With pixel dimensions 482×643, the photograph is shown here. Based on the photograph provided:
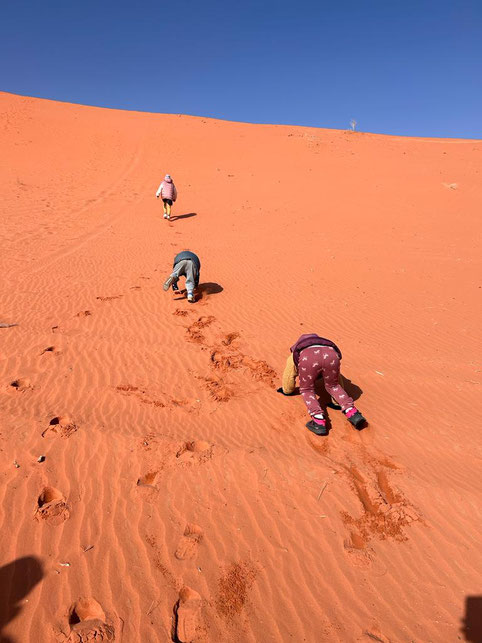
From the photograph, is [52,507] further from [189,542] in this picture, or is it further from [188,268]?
[188,268]

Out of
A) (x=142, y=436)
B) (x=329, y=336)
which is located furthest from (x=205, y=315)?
(x=142, y=436)

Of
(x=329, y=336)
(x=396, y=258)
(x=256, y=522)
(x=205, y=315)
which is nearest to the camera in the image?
(x=256, y=522)

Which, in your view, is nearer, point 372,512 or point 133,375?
point 372,512

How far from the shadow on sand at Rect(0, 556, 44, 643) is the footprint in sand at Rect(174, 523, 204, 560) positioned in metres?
0.99

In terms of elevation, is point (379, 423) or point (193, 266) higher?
point (193, 266)

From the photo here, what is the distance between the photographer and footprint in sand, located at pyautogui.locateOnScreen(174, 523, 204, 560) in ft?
9.30

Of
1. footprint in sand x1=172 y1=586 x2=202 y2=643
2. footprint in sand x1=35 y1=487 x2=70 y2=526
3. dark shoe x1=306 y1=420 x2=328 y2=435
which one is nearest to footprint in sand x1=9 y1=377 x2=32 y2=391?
footprint in sand x1=35 y1=487 x2=70 y2=526

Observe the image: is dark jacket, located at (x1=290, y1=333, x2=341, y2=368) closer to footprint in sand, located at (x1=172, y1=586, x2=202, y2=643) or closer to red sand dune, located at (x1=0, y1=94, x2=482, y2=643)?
red sand dune, located at (x1=0, y1=94, x2=482, y2=643)

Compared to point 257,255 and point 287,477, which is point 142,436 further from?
point 257,255

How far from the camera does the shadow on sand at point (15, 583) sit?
2.41m

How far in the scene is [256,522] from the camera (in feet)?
10.3

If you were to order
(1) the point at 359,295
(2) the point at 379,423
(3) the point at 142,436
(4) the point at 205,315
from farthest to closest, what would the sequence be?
(1) the point at 359,295 < (4) the point at 205,315 < (2) the point at 379,423 < (3) the point at 142,436

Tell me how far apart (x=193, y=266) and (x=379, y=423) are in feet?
16.3

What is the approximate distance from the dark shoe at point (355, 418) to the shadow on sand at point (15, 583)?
3.25 m
